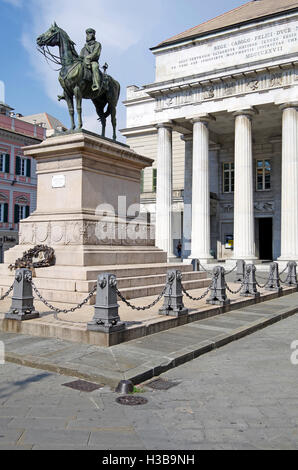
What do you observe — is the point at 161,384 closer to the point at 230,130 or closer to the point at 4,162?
the point at 230,130

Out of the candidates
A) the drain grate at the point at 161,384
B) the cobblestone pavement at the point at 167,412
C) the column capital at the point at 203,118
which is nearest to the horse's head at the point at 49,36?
the cobblestone pavement at the point at 167,412

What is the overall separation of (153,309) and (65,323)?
274 centimetres

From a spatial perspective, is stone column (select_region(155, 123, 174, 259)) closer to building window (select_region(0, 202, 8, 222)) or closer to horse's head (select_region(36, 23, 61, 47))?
building window (select_region(0, 202, 8, 222))

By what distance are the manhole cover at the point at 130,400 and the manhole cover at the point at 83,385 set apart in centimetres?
46

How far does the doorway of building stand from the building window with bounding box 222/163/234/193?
13.5ft

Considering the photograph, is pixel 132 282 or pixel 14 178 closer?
pixel 132 282

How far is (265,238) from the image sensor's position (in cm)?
3969

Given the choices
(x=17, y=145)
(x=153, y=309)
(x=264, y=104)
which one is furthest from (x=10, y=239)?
(x=153, y=309)

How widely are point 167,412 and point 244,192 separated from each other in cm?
2770

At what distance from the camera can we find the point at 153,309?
10031 mm

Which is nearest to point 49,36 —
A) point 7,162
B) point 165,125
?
point 165,125
